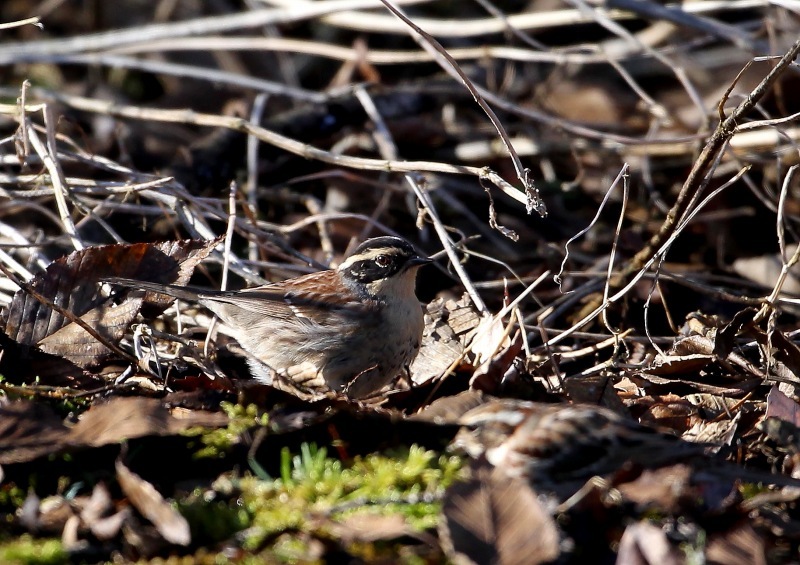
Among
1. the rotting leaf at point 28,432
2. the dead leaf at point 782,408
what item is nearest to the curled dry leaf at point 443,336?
the dead leaf at point 782,408

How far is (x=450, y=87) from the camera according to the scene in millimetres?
8891

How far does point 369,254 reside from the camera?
5965 mm

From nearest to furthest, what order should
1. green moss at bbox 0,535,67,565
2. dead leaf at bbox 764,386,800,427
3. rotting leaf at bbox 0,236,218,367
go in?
green moss at bbox 0,535,67,565
dead leaf at bbox 764,386,800,427
rotting leaf at bbox 0,236,218,367

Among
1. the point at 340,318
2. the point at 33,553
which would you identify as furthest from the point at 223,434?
the point at 340,318

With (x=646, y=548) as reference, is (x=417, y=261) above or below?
below

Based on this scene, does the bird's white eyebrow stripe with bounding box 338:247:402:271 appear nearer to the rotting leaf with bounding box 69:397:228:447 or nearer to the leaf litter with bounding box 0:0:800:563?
the leaf litter with bounding box 0:0:800:563

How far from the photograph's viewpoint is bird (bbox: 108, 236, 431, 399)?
5.51 meters

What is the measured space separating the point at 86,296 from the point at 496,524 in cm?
292

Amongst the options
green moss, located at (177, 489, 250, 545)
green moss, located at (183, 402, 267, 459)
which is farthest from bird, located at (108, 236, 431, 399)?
green moss, located at (177, 489, 250, 545)

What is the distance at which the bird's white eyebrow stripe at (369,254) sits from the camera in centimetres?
592

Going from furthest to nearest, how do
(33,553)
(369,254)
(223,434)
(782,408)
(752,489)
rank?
(369,254)
(782,408)
(223,434)
(752,489)
(33,553)

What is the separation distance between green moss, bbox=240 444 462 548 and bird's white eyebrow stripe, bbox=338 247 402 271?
2121mm

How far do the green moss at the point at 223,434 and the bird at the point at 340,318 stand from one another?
3.78ft

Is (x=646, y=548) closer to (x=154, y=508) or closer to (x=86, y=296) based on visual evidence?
Answer: (x=154, y=508)
